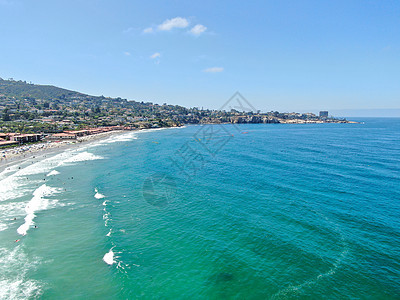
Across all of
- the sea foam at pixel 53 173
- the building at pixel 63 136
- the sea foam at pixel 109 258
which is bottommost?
the sea foam at pixel 109 258

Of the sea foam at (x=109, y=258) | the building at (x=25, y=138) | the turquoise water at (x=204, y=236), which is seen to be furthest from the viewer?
the building at (x=25, y=138)

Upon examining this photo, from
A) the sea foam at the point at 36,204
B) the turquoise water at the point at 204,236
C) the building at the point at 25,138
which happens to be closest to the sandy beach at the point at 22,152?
the building at the point at 25,138

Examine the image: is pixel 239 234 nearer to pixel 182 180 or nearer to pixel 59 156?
pixel 182 180

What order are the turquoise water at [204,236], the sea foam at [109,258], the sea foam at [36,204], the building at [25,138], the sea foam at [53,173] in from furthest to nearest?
the building at [25,138] < the sea foam at [53,173] < the sea foam at [36,204] < the sea foam at [109,258] < the turquoise water at [204,236]

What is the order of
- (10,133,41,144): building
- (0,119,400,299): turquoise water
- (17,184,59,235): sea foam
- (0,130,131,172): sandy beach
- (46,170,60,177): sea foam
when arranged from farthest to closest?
(10,133,41,144): building < (0,130,131,172): sandy beach < (46,170,60,177): sea foam < (17,184,59,235): sea foam < (0,119,400,299): turquoise water

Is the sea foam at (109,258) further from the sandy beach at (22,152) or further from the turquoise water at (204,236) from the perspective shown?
the sandy beach at (22,152)

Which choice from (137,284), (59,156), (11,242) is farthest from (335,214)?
(59,156)

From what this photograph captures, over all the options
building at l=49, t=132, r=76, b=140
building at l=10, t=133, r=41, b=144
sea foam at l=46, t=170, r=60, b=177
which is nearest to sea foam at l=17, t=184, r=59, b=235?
sea foam at l=46, t=170, r=60, b=177

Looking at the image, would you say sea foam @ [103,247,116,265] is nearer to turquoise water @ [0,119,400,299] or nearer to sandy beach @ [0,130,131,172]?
turquoise water @ [0,119,400,299]
